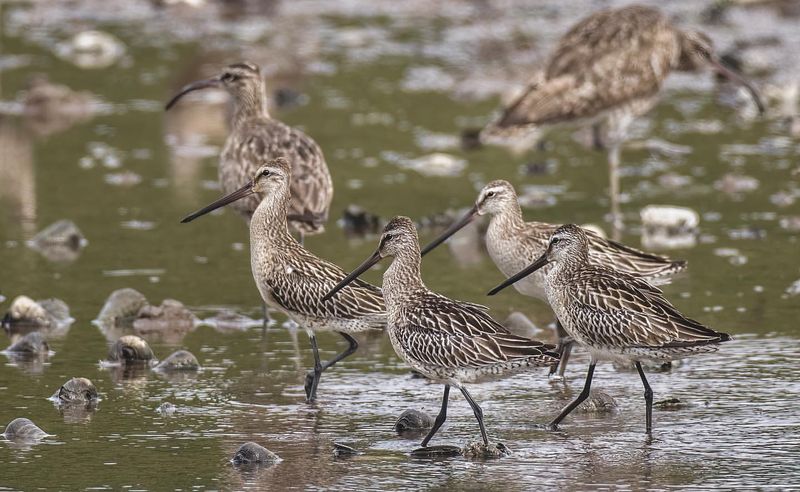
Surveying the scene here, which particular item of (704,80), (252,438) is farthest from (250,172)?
(704,80)

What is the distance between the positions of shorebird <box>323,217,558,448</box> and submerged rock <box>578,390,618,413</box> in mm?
827

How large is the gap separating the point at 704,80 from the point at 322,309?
41.3 ft

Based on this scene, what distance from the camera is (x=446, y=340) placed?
30.5 feet

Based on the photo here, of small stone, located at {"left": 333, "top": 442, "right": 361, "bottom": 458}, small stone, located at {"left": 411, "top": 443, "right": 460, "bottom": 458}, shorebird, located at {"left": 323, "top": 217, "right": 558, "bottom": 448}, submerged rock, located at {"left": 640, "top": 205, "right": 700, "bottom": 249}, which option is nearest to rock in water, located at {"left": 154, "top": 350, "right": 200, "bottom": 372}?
shorebird, located at {"left": 323, "top": 217, "right": 558, "bottom": 448}

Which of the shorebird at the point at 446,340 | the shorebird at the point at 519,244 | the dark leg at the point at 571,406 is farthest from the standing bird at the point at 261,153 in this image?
the dark leg at the point at 571,406

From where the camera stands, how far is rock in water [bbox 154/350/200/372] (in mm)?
10906

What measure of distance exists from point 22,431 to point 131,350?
1845 mm

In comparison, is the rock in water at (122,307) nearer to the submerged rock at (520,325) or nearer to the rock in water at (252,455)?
A: the submerged rock at (520,325)

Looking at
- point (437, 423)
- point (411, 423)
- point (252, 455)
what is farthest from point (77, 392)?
point (437, 423)

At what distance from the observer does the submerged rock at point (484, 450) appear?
29.2 ft

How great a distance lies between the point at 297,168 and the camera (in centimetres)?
1288

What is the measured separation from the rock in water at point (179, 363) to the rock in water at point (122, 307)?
4.15ft

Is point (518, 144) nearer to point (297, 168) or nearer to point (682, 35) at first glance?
point (682, 35)

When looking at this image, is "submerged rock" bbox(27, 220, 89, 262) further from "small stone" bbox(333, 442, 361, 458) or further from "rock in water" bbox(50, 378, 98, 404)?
"small stone" bbox(333, 442, 361, 458)
